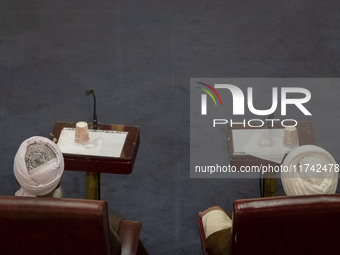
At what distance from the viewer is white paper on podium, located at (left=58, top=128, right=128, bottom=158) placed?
415cm

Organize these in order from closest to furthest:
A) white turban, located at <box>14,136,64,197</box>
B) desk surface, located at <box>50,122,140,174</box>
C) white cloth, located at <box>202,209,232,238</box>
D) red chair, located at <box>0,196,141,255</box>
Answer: red chair, located at <box>0,196,141,255</box>
white turban, located at <box>14,136,64,197</box>
white cloth, located at <box>202,209,232,238</box>
desk surface, located at <box>50,122,140,174</box>

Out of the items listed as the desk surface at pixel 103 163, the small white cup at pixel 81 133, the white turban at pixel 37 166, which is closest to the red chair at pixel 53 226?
the white turban at pixel 37 166

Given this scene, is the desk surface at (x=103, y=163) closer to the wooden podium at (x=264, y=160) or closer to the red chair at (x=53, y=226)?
the wooden podium at (x=264, y=160)

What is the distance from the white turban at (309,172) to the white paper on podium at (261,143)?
60 cm

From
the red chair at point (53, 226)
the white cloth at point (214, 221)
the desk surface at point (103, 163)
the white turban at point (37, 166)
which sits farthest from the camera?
the desk surface at point (103, 163)

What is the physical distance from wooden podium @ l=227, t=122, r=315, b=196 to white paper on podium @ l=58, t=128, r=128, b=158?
0.68m

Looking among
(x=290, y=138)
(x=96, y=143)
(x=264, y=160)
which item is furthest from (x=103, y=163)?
(x=290, y=138)

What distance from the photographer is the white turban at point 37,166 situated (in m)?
3.37

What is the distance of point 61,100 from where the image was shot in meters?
5.44

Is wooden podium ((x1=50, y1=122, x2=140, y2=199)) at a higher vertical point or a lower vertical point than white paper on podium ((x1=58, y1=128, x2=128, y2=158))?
lower

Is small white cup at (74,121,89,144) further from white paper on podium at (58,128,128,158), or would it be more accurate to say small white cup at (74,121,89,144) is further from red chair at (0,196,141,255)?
red chair at (0,196,141,255)

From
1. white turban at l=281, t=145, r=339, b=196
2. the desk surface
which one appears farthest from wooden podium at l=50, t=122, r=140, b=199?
white turban at l=281, t=145, r=339, b=196

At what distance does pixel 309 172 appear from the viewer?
3414 mm

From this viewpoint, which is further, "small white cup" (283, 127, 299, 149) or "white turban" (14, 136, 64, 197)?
"small white cup" (283, 127, 299, 149)
